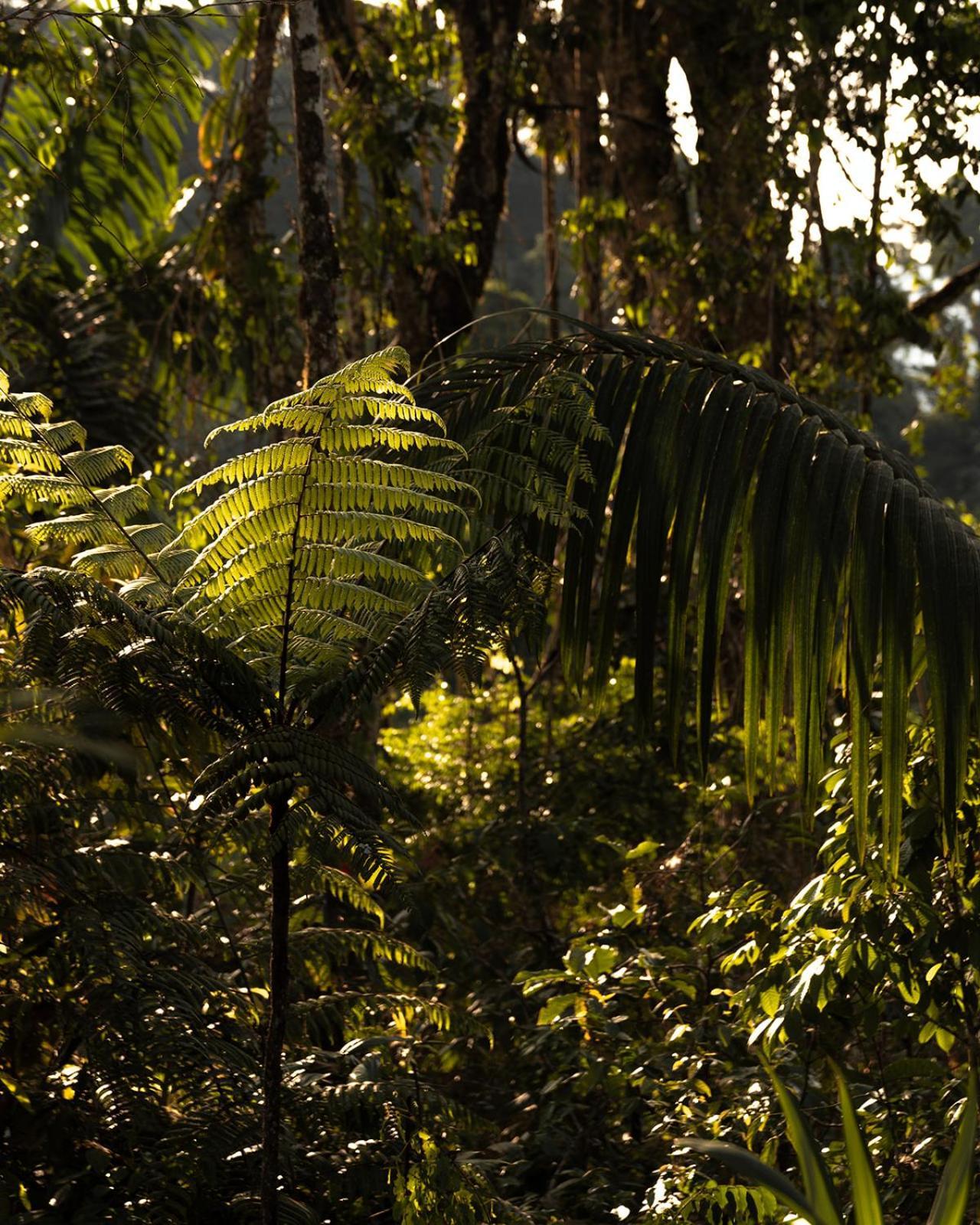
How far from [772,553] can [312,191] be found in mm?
2645

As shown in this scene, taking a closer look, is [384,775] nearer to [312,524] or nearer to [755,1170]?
[312,524]

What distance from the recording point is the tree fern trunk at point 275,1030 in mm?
2086

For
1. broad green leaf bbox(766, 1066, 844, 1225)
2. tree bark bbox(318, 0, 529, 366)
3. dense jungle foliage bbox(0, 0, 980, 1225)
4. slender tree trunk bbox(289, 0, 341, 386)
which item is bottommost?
broad green leaf bbox(766, 1066, 844, 1225)

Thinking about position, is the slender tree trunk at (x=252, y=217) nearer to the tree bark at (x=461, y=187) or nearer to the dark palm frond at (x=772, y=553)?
the tree bark at (x=461, y=187)

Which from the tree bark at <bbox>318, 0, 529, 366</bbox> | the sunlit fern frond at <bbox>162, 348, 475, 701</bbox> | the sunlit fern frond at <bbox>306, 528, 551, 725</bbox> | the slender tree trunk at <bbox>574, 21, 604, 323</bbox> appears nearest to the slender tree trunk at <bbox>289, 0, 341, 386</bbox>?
the tree bark at <bbox>318, 0, 529, 366</bbox>

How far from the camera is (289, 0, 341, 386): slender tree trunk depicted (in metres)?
4.36

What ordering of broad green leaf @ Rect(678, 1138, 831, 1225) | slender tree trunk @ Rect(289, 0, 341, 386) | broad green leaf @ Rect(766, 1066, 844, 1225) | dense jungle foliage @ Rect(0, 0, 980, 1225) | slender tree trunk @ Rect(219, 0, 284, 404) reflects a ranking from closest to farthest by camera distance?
broad green leaf @ Rect(678, 1138, 831, 1225)
broad green leaf @ Rect(766, 1066, 844, 1225)
dense jungle foliage @ Rect(0, 0, 980, 1225)
slender tree trunk @ Rect(289, 0, 341, 386)
slender tree trunk @ Rect(219, 0, 284, 404)

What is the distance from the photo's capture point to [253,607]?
226cm

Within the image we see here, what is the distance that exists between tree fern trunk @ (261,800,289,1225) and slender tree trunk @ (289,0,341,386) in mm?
→ 2489

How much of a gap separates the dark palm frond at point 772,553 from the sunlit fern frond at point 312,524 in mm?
302

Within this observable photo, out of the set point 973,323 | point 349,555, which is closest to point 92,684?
point 349,555

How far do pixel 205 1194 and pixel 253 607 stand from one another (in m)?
1.11

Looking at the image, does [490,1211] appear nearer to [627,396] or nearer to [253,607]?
[253,607]

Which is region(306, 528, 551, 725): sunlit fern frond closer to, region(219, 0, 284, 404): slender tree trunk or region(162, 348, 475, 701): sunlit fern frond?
region(162, 348, 475, 701): sunlit fern frond
